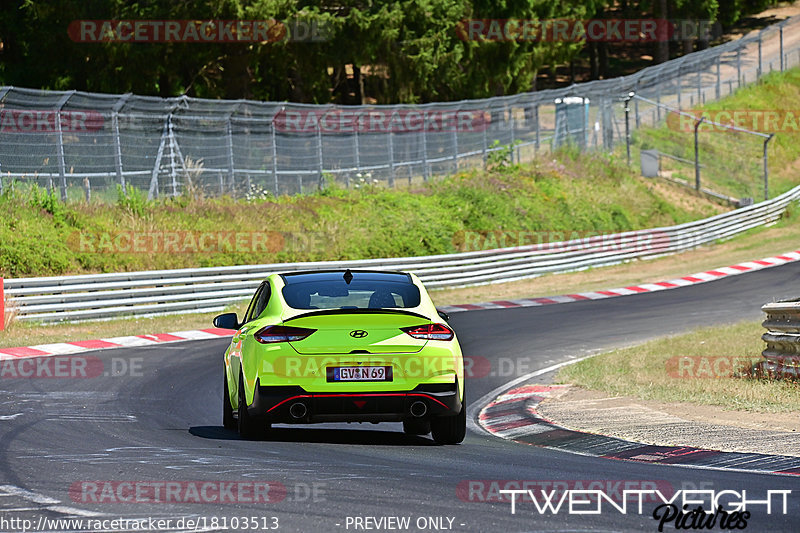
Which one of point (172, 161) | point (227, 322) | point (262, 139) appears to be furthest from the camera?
point (262, 139)

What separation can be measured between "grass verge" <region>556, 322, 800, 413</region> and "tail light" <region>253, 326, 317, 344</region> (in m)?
4.97

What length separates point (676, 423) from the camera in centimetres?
1110

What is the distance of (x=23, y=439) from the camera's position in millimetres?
9938

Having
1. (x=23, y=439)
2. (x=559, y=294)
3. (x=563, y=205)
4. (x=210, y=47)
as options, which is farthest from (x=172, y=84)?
(x=23, y=439)

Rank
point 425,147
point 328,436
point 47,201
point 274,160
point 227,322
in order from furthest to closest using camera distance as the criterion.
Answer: point 425,147 → point 274,160 → point 47,201 → point 227,322 → point 328,436

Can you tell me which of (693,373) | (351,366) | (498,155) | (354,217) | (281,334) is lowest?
(354,217)

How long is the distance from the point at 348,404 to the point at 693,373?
7304mm

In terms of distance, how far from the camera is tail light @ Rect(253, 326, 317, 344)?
944 centimetres

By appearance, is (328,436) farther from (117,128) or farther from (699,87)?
(699,87)

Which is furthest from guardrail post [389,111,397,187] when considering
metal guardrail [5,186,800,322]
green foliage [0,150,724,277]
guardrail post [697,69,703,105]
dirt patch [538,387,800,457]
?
guardrail post [697,69,703,105]

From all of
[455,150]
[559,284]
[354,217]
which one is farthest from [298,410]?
[455,150]

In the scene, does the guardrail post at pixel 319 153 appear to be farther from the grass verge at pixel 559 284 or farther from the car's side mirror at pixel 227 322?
the car's side mirror at pixel 227 322

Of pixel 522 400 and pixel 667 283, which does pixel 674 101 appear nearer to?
pixel 667 283

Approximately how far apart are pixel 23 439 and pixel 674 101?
48711mm
